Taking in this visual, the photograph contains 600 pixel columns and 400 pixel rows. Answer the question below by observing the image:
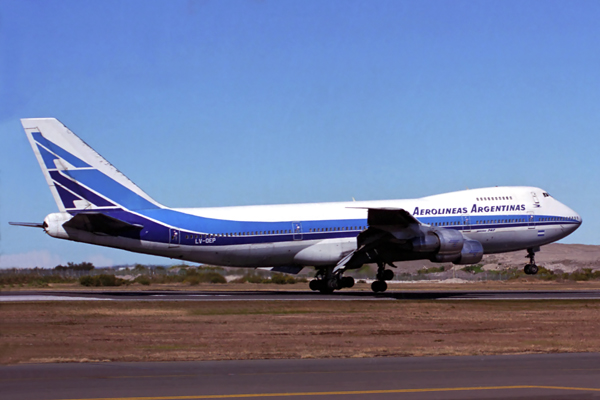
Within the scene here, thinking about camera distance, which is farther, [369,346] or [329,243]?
[329,243]

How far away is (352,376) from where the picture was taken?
1343 centimetres

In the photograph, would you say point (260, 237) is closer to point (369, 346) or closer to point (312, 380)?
point (369, 346)

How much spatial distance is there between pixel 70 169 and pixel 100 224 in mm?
3663

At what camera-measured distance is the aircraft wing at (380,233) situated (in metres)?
38.1

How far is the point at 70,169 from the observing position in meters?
39.4

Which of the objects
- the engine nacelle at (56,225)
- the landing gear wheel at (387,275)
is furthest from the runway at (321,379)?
the landing gear wheel at (387,275)

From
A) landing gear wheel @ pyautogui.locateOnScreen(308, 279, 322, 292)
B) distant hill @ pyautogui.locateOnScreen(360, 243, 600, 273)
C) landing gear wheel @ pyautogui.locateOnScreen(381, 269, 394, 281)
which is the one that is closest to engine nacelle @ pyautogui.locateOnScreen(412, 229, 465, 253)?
landing gear wheel @ pyautogui.locateOnScreen(381, 269, 394, 281)

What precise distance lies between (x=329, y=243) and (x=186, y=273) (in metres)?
22.2

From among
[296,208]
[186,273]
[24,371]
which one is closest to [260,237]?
[296,208]

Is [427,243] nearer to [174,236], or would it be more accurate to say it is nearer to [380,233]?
[380,233]

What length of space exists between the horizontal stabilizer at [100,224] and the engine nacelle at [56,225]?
20.0 inches

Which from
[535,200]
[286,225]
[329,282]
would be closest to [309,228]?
[286,225]

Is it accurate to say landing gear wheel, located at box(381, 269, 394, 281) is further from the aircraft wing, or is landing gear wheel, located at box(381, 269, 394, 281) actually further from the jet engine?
the jet engine

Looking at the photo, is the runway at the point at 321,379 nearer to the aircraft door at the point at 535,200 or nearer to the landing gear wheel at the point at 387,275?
the landing gear wheel at the point at 387,275
